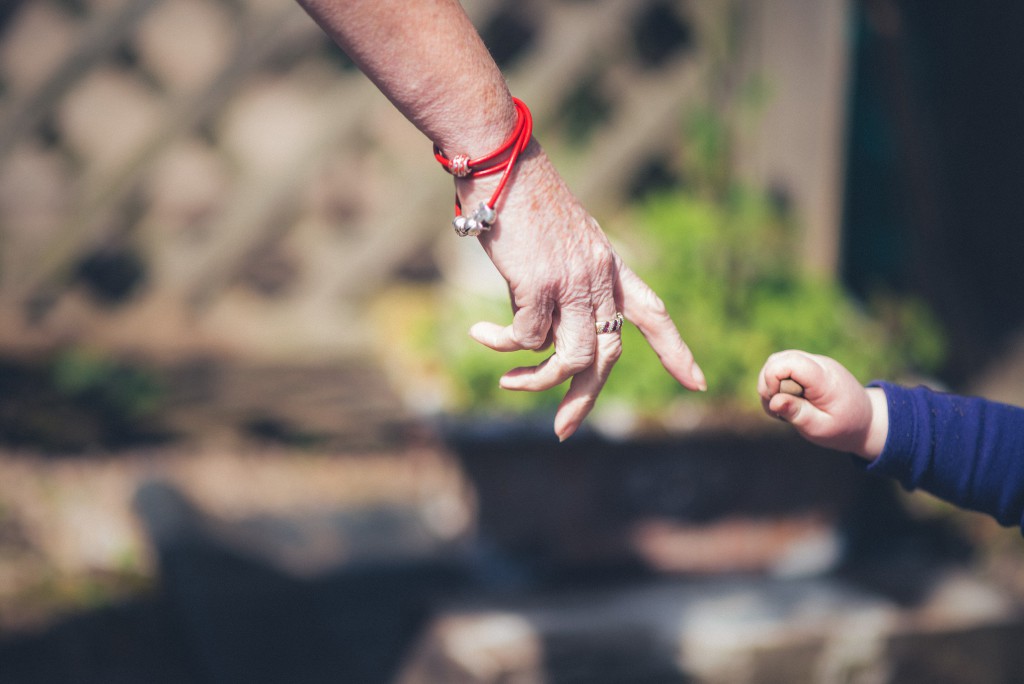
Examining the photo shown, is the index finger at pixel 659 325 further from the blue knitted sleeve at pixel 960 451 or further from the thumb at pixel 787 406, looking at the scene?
the blue knitted sleeve at pixel 960 451

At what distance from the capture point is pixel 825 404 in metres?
0.82

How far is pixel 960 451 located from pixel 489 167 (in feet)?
1.83

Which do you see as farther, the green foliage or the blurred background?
the green foliage

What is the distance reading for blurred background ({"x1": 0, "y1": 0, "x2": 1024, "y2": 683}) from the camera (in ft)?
5.07

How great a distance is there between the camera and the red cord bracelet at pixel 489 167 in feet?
2.65

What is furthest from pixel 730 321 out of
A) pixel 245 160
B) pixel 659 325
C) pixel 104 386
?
pixel 104 386

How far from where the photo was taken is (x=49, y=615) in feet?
5.88

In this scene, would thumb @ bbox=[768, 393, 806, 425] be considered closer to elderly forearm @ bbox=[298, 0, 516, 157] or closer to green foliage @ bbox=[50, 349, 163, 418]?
elderly forearm @ bbox=[298, 0, 516, 157]

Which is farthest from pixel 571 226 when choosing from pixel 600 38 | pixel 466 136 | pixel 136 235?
pixel 136 235

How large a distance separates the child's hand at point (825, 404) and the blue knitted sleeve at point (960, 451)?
0.02 meters

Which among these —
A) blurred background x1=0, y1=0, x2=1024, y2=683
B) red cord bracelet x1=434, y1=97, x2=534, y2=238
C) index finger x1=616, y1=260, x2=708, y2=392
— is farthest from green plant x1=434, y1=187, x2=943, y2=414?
red cord bracelet x1=434, y1=97, x2=534, y2=238

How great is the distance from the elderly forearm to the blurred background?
2.59 ft

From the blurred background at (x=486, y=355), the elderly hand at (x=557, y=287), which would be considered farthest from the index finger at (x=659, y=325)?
the blurred background at (x=486, y=355)

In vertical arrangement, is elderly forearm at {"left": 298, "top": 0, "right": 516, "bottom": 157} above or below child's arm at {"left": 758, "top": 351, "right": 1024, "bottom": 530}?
above
